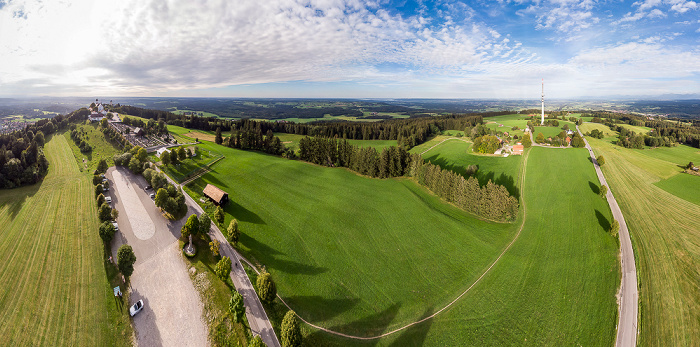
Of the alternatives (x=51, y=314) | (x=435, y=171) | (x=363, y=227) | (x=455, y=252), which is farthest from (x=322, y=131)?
(x=51, y=314)

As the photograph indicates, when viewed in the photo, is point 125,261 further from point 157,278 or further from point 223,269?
point 223,269

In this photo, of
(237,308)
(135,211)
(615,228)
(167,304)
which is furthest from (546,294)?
(135,211)

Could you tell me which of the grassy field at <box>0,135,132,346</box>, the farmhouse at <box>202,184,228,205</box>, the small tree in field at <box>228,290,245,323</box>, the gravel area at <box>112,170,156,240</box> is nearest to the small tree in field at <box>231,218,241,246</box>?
the small tree in field at <box>228,290,245,323</box>

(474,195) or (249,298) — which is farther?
(474,195)

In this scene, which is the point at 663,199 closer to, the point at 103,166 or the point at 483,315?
the point at 483,315

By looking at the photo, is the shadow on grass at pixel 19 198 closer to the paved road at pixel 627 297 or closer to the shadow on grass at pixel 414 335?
the shadow on grass at pixel 414 335
